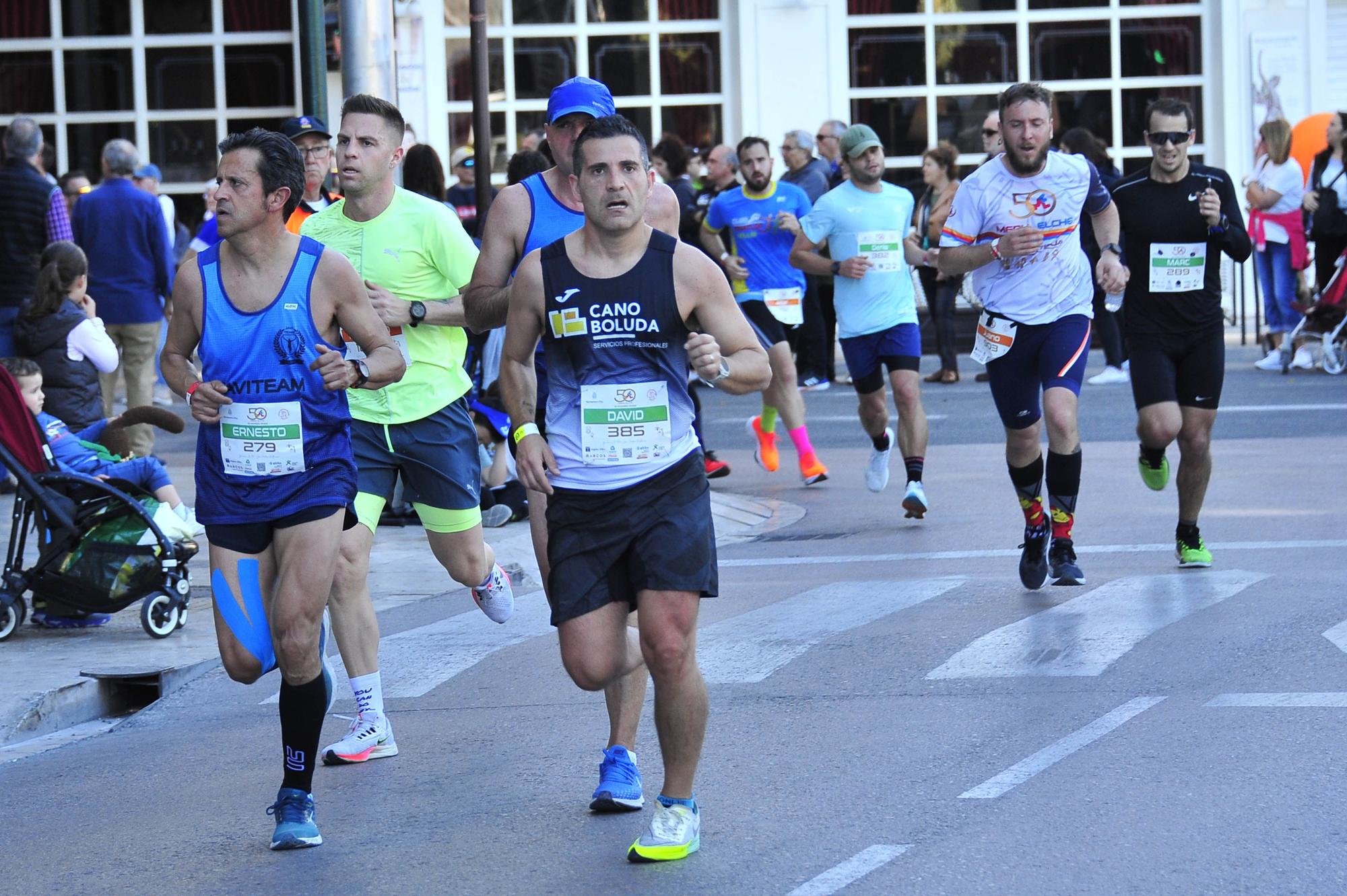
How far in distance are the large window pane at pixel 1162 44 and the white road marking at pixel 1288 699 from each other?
20544mm

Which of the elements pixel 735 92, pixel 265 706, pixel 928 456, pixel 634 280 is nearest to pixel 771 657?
pixel 265 706

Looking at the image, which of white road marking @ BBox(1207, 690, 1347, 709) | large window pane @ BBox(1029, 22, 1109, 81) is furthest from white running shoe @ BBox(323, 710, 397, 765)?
large window pane @ BBox(1029, 22, 1109, 81)

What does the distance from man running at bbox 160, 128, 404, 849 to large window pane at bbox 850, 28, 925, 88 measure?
20.8 meters

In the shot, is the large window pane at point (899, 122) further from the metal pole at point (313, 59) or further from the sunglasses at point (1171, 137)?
the sunglasses at point (1171, 137)

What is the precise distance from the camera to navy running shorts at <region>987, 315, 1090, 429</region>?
29.3 feet

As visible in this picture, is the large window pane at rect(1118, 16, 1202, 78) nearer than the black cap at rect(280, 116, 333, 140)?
No

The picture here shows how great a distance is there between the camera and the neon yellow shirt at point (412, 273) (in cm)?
671

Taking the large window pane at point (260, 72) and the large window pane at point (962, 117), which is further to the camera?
the large window pane at point (962, 117)

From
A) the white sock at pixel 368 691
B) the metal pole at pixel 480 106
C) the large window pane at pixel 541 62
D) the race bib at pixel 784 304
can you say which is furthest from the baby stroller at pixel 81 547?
the large window pane at pixel 541 62

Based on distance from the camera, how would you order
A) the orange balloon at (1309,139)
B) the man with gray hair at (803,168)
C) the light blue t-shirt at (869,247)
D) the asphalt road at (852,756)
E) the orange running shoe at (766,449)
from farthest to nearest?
the orange balloon at (1309,139), the man with gray hair at (803,168), the orange running shoe at (766,449), the light blue t-shirt at (869,247), the asphalt road at (852,756)

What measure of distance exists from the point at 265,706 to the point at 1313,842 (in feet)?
12.7

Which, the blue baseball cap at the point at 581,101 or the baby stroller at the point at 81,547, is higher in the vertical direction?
the blue baseball cap at the point at 581,101

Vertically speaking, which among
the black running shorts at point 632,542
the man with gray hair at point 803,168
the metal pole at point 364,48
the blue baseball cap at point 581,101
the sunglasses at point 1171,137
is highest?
the metal pole at point 364,48

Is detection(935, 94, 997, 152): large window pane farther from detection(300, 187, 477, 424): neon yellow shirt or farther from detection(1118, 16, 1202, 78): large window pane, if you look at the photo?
detection(300, 187, 477, 424): neon yellow shirt
